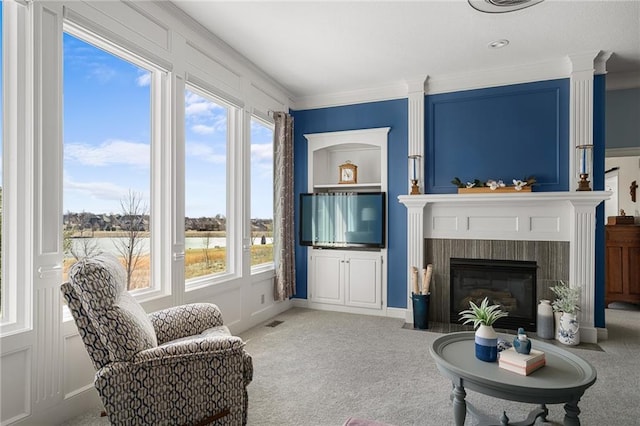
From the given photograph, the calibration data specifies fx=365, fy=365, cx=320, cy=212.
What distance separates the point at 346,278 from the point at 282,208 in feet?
4.17

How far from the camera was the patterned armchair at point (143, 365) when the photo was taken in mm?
1748

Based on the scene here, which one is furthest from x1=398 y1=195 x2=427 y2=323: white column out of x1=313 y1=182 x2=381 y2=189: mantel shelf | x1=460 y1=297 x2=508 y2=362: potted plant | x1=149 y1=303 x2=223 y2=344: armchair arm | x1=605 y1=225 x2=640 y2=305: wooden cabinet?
x1=605 y1=225 x2=640 y2=305: wooden cabinet

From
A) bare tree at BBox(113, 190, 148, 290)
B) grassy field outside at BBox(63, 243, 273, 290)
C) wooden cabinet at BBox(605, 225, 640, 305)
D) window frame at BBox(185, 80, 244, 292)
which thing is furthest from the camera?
wooden cabinet at BBox(605, 225, 640, 305)

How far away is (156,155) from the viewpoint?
10.1 feet

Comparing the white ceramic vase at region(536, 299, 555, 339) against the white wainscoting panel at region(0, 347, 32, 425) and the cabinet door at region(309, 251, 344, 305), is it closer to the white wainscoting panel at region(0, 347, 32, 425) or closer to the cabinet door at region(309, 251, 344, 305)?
the cabinet door at region(309, 251, 344, 305)

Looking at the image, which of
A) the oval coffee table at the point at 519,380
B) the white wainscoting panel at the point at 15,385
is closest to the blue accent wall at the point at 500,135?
the oval coffee table at the point at 519,380

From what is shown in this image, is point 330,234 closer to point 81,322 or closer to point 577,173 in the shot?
point 577,173

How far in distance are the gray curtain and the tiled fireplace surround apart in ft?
4.91

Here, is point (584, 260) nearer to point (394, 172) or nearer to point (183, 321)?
point (394, 172)

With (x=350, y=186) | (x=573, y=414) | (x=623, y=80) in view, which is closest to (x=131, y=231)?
(x=350, y=186)

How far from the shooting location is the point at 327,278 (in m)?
5.01

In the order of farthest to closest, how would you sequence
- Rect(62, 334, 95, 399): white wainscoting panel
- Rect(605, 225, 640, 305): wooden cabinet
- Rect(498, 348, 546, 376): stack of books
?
1. Rect(605, 225, 640, 305): wooden cabinet
2. Rect(62, 334, 95, 399): white wainscoting panel
3. Rect(498, 348, 546, 376): stack of books

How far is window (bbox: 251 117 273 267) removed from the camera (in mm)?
4465

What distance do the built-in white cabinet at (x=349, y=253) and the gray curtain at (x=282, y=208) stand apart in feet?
1.32
